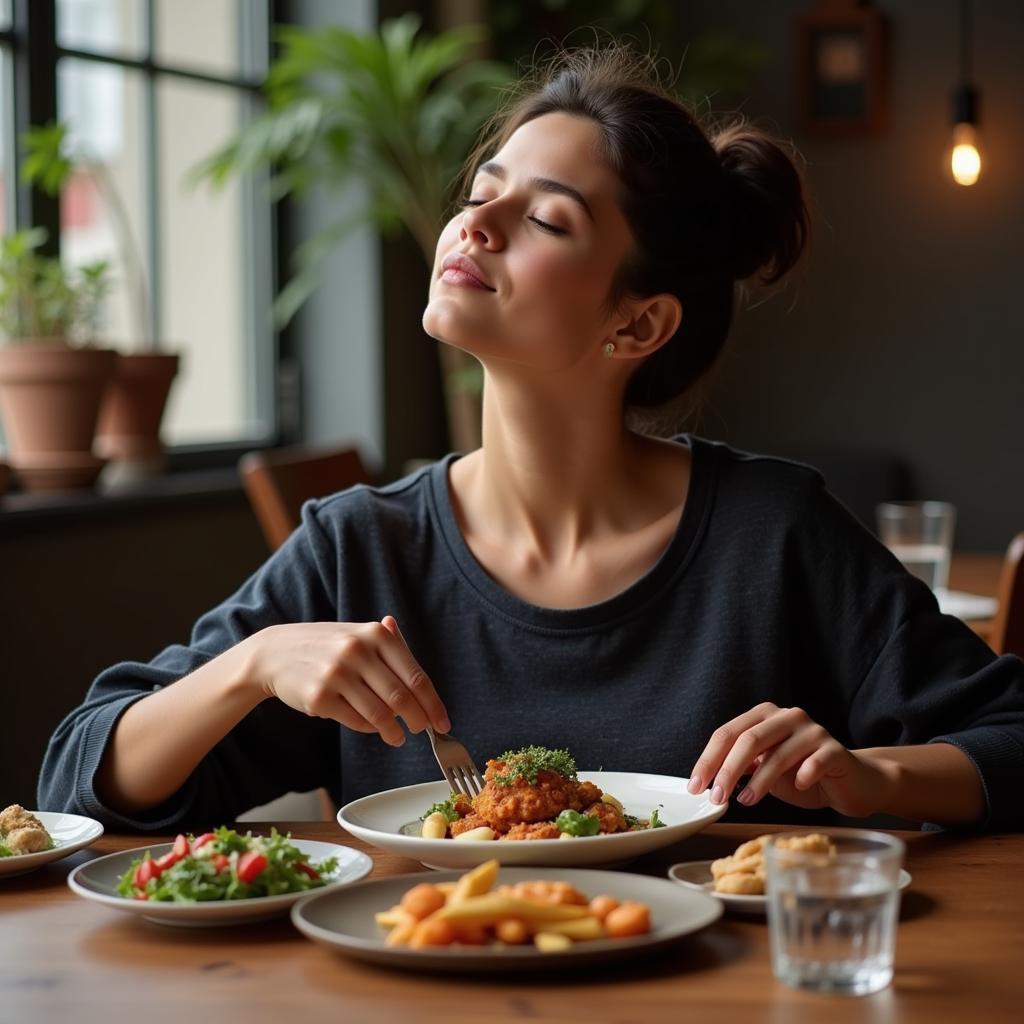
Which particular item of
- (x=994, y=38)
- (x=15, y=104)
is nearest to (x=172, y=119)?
(x=15, y=104)

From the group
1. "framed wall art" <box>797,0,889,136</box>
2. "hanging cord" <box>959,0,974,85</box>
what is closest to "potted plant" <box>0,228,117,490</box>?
"framed wall art" <box>797,0,889,136</box>

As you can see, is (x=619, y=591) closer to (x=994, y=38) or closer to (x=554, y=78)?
(x=554, y=78)

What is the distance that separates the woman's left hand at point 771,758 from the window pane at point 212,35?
319cm

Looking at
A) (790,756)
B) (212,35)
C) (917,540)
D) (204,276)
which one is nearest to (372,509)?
(790,756)

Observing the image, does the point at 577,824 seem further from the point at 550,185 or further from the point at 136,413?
the point at 136,413

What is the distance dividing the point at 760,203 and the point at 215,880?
3.33 feet

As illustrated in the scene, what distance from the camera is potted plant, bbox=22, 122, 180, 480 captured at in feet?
11.2

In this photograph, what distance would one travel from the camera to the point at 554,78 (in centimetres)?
175

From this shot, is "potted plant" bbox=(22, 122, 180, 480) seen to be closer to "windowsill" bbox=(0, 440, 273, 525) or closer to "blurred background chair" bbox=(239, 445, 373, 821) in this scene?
"windowsill" bbox=(0, 440, 273, 525)

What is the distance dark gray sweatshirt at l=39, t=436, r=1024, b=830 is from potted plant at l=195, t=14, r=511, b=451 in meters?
2.23

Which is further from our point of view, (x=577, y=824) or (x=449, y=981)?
(x=577, y=824)

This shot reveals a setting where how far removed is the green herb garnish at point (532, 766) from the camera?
1.19m

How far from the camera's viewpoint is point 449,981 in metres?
0.93

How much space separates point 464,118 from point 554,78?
239cm
